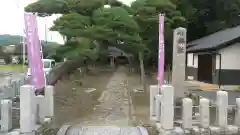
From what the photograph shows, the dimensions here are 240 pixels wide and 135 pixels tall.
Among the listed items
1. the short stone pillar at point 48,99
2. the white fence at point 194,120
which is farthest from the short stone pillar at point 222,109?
the short stone pillar at point 48,99

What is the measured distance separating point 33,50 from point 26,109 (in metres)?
2.75

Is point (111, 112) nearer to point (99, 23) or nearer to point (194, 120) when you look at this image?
point (194, 120)

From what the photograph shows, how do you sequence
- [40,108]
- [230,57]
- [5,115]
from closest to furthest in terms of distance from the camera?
[5,115] → [40,108] → [230,57]

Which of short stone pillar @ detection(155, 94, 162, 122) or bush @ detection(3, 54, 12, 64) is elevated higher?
bush @ detection(3, 54, 12, 64)

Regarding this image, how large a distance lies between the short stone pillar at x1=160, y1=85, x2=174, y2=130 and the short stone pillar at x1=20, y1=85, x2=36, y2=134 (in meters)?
2.72

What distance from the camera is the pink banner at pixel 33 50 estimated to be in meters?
9.09

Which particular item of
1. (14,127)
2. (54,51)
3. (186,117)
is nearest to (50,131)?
(14,127)

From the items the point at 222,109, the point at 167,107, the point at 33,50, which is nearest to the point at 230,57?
→ the point at 222,109

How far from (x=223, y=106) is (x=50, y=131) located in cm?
403

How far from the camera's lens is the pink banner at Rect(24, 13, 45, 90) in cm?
909

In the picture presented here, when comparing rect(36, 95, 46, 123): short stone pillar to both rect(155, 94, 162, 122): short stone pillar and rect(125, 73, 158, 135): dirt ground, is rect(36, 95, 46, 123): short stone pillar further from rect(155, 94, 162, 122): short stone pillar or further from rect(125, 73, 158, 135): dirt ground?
rect(155, 94, 162, 122): short stone pillar

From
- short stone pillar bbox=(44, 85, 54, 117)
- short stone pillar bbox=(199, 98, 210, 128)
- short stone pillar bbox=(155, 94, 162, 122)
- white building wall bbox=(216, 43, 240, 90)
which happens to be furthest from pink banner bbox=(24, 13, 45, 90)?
white building wall bbox=(216, 43, 240, 90)

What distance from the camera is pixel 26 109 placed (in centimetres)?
687

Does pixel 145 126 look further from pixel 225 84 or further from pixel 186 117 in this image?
pixel 225 84
